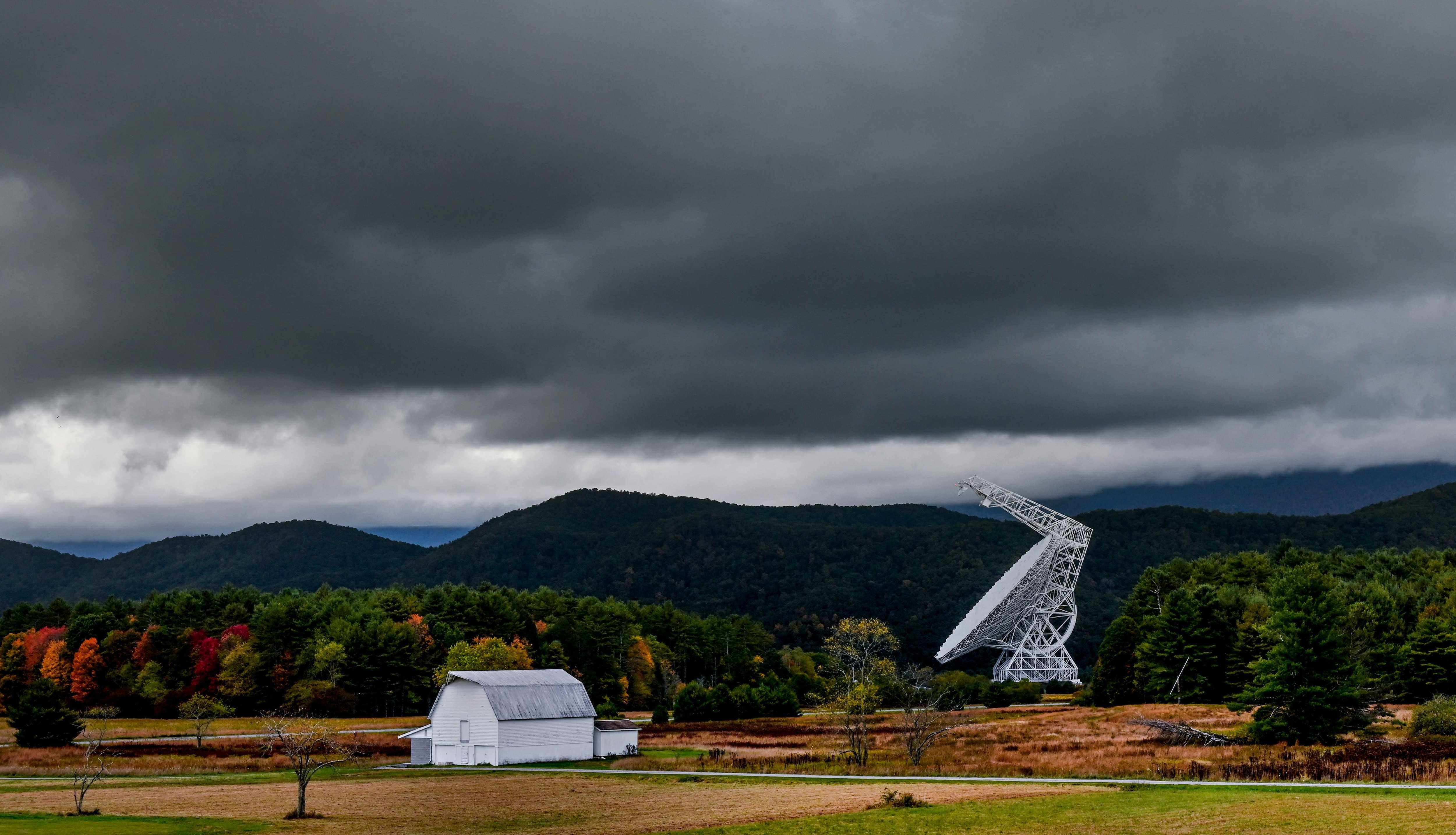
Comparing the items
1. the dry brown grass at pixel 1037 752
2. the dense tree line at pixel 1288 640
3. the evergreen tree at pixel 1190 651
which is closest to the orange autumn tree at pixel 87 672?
the dry brown grass at pixel 1037 752

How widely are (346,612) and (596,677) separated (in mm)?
24592

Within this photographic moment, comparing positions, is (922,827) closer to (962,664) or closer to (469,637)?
(469,637)

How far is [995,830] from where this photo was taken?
2791 cm

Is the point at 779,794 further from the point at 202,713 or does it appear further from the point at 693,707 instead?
the point at 693,707

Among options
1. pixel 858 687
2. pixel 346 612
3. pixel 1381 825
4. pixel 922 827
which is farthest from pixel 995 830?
pixel 346 612

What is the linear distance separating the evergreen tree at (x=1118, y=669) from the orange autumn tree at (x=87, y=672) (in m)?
88.5

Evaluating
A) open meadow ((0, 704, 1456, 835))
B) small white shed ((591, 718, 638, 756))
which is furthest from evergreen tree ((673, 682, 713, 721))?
small white shed ((591, 718, 638, 756))

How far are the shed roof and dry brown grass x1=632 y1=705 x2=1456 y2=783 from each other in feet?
16.2

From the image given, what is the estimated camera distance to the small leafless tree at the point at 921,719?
49594 millimetres

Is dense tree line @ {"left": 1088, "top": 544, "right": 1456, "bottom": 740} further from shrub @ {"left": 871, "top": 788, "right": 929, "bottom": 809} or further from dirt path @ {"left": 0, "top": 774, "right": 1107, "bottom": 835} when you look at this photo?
shrub @ {"left": 871, "top": 788, "right": 929, "bottom": 809}

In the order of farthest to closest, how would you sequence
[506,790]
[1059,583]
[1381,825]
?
1. [1059,583]
2. [506,790]
3. [1381,825]

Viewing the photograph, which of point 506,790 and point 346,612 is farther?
point 346,612

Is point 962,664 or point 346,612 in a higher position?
point 346,612

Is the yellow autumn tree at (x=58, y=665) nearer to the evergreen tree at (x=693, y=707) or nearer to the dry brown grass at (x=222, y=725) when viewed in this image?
the dry brown grass at (x=222, y=725)
